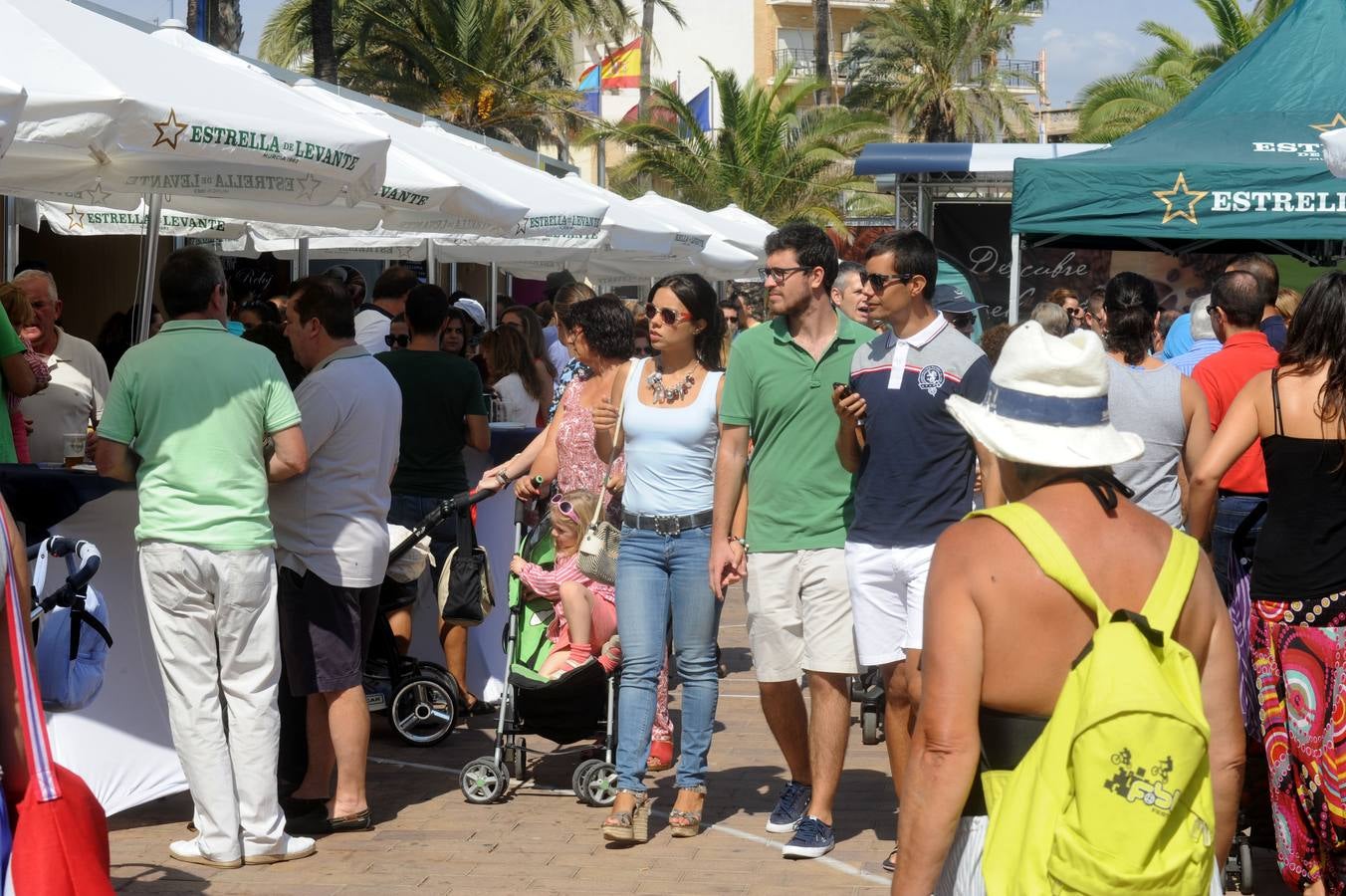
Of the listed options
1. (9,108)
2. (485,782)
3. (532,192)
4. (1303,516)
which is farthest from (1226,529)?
(532,192)

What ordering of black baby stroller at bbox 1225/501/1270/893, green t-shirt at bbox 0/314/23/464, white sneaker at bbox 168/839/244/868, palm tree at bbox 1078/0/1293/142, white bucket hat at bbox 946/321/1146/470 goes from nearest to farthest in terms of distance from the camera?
white bucket hat at bbox 946/321/1146/470
black baby stroller at bbox 1225/501/1270/893
white sneaker at bbox 168/839/244/868
green t-shirt at bbox 0/314/23/464
palm tree at bbox 1078/0/1293/142

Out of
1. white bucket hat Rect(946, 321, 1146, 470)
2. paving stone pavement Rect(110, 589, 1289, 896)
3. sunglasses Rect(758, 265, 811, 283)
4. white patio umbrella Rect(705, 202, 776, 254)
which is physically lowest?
paving stone pavement Rect(110, 589, 1289, 896)

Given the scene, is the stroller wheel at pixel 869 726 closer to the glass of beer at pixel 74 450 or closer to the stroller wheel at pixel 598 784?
the stroller wheel at pixel 598 784

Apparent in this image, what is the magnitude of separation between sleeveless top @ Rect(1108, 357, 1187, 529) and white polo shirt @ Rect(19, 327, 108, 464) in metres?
4.91

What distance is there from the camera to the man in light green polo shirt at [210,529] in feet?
19.3

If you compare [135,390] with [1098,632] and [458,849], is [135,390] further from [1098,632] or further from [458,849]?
[1098,632]

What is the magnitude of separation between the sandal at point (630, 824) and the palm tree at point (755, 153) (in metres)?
35.4

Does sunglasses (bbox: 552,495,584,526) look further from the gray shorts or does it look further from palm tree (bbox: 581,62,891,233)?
palm tree (bbox: 581,62,891,233)

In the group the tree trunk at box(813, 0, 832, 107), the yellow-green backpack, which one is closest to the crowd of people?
the yellow-green backpack

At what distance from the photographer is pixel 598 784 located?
696 cm

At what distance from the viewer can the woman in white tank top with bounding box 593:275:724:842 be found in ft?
21.0

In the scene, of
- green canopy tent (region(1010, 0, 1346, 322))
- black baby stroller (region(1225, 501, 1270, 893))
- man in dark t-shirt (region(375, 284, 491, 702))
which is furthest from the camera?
green canopy tent (region(1010, 0, 1346, 322))

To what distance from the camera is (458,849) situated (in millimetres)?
6375

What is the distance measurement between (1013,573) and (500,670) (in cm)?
631
